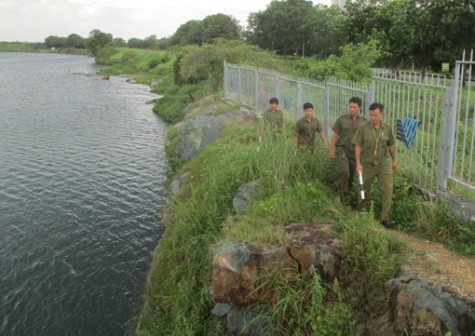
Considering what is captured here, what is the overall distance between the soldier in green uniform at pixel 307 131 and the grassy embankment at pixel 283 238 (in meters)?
0.39

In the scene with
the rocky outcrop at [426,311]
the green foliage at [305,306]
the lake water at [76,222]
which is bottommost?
the lake water at [76,222]

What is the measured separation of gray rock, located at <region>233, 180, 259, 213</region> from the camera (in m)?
7.92

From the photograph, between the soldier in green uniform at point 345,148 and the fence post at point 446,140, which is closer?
the fence post at point 446,140

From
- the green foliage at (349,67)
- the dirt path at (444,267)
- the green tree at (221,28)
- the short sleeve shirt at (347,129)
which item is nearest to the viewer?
the dirt path at (444,267)

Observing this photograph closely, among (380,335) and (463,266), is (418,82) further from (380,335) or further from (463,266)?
(380,335)

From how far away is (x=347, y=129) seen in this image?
7.46 metres

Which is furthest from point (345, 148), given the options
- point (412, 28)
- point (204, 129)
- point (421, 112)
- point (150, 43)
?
point (150, 43)

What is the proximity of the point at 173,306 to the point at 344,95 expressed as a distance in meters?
5.32

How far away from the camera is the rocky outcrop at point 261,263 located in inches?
222

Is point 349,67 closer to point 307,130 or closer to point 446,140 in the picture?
point 307,130

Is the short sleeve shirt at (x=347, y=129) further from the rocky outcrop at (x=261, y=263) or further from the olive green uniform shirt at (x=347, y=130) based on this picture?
the rocky outcrop at (x=261, y=263)

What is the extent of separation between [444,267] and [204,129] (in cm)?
1204

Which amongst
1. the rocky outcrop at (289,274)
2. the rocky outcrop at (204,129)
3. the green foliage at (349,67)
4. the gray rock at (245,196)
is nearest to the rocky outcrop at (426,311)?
the rocky outcrop at (289,274)

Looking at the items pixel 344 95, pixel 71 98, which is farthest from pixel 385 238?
pixel 71 98
